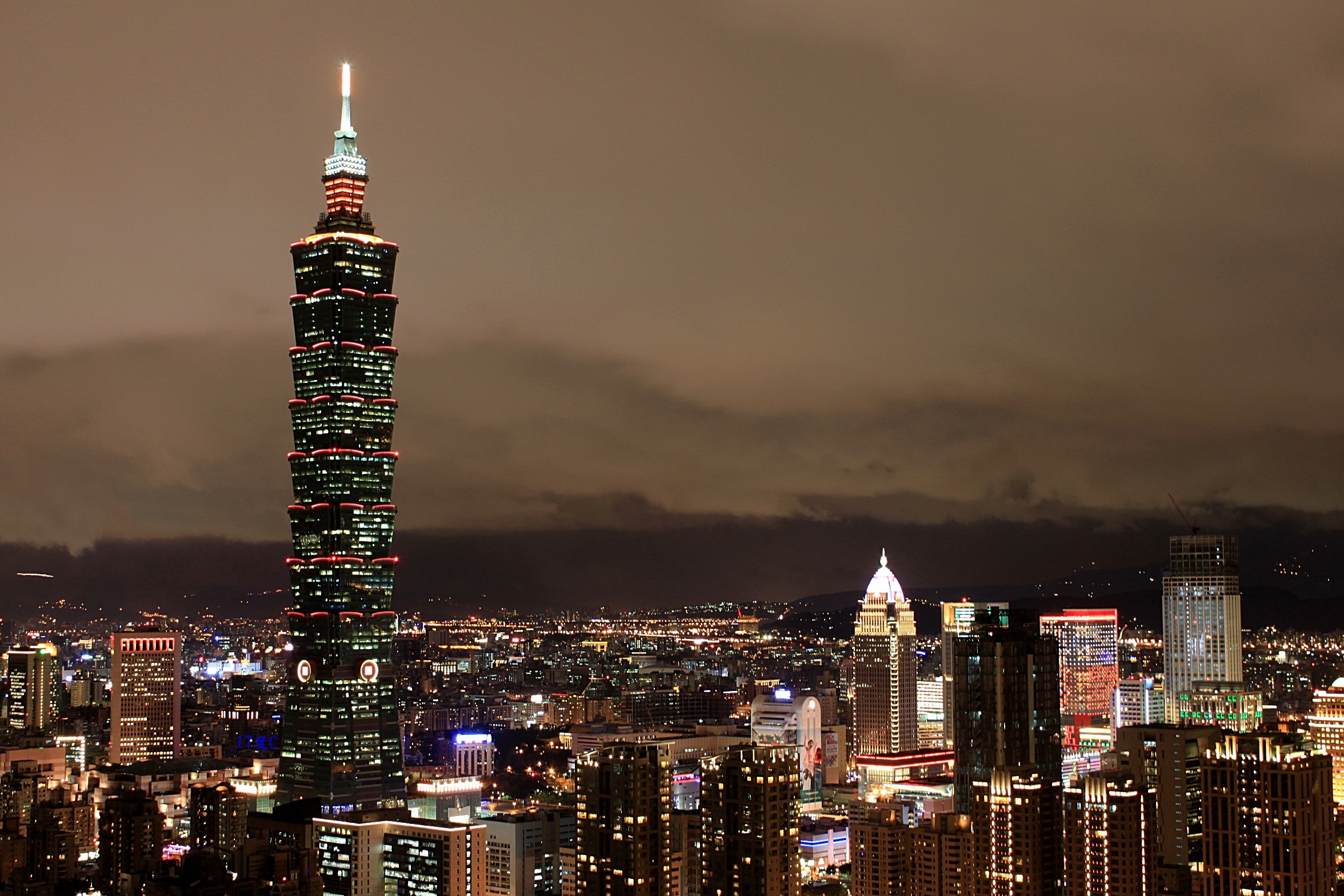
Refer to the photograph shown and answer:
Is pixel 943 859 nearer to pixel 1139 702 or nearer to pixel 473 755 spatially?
pixel 473 755

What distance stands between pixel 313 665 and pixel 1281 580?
36.3 metres

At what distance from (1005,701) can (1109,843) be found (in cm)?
766

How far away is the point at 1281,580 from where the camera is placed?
64562 millimetres

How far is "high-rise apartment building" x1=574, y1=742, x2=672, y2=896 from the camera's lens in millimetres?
36000

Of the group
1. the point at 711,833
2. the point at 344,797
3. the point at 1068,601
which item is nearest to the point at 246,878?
the point at 711,833

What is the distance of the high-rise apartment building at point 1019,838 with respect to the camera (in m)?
36.3

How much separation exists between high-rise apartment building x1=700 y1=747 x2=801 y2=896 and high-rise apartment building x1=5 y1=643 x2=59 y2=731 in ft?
162

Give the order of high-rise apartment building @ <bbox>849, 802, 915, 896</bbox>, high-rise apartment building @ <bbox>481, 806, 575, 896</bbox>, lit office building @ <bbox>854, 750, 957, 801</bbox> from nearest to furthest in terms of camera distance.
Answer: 1. high-rise apartment building @ <bbox>849, 802, 915, 896</bbox>
2. high-rise apartment building @ <bbox>481, 806, 575, 896</bbox>
3. lit office building @ <bbox>854, 750, 957, 801</bbox>

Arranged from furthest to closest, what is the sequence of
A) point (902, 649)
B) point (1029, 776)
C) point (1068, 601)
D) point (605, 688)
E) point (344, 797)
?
point (605, 688)
point (902, 649)
point (1068, 601)
point (344, 797)
point (1029, 776)

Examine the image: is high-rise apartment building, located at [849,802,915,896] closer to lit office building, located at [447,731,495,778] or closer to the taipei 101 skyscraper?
the taipei 101 skyscraper

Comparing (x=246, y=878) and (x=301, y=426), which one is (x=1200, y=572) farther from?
(x=246, y=878)

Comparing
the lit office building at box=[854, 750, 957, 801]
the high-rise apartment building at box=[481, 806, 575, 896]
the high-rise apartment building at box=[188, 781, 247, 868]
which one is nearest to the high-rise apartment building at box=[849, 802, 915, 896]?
the high-rise apartment building at box=[481, 806, 575, 896]

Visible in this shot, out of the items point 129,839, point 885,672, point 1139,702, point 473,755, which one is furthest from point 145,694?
point 1139,702

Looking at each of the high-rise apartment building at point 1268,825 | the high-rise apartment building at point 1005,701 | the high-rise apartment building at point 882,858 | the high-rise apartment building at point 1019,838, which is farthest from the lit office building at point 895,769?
the high-rise apartment building at point 1268,825
